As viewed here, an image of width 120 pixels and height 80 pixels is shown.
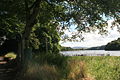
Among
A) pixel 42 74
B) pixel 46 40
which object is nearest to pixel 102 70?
pixel 42 74

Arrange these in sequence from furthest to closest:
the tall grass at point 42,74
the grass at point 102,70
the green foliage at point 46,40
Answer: the green foliage at point 46,40 → the grass at point 102,70 → the tall grass at point 42,74

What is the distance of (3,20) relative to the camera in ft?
69.1

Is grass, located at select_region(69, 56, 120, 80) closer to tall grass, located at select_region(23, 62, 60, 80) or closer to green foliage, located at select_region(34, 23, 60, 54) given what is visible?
tall grass, located at select_region(23, 62, 60, 80)

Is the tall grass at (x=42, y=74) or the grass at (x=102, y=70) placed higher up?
the tall grass at (x=42, y=74)

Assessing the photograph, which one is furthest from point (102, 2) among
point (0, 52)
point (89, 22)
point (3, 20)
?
point (0, 52)

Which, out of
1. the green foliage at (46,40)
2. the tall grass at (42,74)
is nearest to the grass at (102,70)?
the tall grass at (42,74)

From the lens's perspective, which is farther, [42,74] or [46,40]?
[46,40]

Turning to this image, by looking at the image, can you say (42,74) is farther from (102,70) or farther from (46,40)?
(46,40)

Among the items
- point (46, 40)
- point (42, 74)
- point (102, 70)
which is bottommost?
point (46, 40)

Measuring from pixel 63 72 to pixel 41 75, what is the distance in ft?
3.39

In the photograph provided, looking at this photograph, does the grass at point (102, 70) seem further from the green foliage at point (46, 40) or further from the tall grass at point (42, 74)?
the green foliage at point (46, 40)

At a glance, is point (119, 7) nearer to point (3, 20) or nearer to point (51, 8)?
point (51, 8)

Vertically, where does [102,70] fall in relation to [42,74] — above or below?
below

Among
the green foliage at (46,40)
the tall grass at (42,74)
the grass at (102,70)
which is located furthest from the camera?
the green foliage at (46,40)
